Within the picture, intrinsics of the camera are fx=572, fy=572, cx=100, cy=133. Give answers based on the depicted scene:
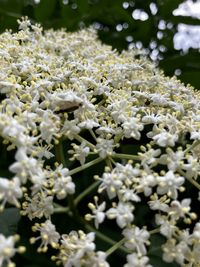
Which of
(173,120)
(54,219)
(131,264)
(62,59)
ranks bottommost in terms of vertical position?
(131,264)

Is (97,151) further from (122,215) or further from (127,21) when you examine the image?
(127,21)

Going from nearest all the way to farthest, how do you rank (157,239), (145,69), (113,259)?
(157,239), (113,259), (145,69)

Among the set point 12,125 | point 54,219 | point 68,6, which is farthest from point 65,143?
point 68,6

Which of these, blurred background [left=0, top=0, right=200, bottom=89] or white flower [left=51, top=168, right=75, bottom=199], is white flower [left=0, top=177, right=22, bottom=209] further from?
blurred background [left=0, top=0, right=200, bottom=89]

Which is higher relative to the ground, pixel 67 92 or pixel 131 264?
pixel 67 92

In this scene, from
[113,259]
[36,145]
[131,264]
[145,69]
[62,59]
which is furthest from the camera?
[145,69]

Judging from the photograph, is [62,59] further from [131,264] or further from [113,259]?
[131,264]
